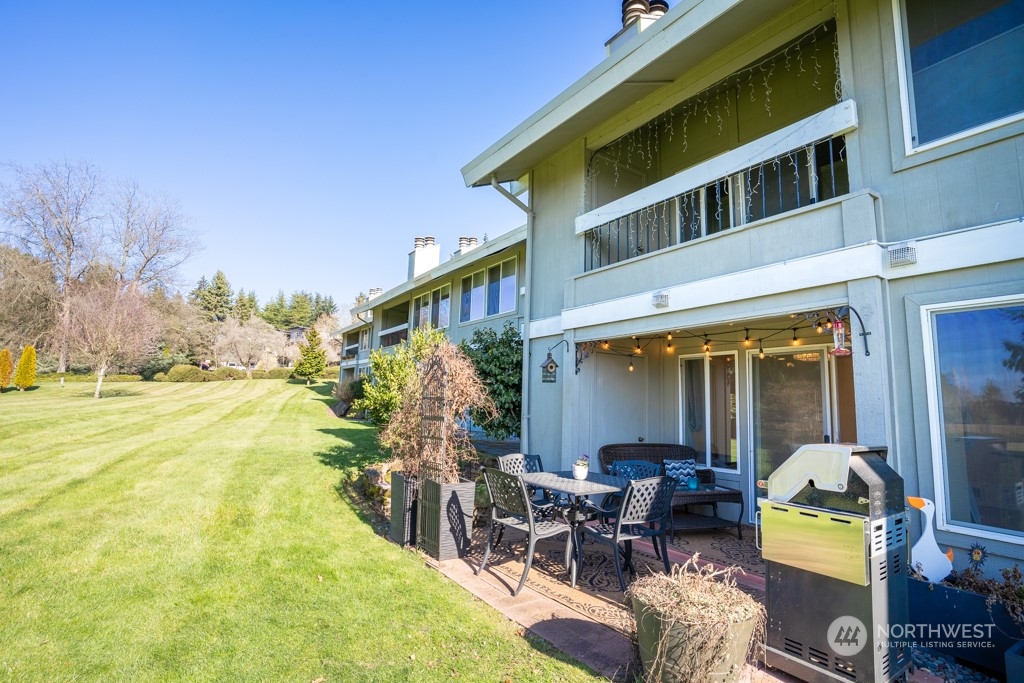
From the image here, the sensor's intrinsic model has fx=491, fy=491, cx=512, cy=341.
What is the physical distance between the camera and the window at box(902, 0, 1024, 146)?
12.5 ft

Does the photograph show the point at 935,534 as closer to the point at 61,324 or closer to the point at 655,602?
the point at 655,602

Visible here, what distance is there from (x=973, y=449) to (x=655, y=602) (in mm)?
2989

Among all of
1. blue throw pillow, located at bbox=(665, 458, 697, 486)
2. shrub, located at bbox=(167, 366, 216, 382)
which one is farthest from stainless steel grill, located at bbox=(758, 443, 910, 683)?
shrub, located at bbox=(167, 366, 216, 382)

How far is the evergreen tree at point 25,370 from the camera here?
72.1 ft

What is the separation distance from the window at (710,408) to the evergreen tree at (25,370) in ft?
93.0

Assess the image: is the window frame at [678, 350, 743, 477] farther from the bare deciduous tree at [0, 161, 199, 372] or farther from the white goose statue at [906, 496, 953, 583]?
the bare deciduous tree at [0, 161, 199, 372]

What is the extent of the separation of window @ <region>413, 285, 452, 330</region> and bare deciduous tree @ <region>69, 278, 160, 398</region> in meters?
14.1

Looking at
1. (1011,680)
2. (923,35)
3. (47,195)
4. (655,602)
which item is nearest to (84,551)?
(655,602)

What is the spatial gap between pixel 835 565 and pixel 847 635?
36 cm

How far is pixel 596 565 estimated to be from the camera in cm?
507

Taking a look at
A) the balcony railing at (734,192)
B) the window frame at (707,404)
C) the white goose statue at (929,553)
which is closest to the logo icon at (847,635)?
the white goose statue at (929,553)

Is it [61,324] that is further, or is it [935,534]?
[61,324]

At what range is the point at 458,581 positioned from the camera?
4617mm

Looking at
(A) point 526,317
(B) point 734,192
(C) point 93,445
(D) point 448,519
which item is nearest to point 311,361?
(C) point 93,445
